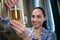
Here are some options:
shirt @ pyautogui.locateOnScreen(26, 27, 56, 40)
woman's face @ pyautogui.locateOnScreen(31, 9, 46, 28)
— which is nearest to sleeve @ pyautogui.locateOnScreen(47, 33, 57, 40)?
shirt @ pyautogui.locateOnScreen(26, 27, 56, 40)

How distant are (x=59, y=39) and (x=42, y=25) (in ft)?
0.54

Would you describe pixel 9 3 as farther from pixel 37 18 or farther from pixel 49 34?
pixel 49 34

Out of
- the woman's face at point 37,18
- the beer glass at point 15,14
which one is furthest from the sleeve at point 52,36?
the beer glass at point 15,14

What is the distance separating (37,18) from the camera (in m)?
1.00

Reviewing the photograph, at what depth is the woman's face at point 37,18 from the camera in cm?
99

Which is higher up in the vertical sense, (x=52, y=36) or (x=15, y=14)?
(x=15, y=14)

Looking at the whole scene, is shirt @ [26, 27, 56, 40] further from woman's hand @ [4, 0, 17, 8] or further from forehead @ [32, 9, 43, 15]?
woman's hand @ [4, 0, 17, 8]

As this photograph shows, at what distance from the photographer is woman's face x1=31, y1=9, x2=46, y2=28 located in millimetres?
994

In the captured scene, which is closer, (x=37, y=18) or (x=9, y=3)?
(x=9, y=3)

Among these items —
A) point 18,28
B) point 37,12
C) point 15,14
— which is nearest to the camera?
point 18,28

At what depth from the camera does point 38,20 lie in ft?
3.28

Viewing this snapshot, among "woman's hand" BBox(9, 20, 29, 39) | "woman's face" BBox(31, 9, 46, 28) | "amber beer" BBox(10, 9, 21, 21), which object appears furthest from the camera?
"woman's face" BBox(31, 9, 46, 28)

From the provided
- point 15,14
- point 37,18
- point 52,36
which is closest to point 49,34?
point 52,36

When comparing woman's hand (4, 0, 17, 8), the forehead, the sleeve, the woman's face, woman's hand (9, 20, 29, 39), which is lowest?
the sleeve
